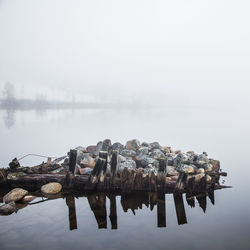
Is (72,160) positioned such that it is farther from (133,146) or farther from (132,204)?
(133,146)

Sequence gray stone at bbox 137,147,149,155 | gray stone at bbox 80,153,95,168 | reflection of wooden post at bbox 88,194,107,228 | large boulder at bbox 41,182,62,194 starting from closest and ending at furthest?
reflection of wooden post at bbox 88,194,107,228
large boulder at bbox 41,182,62,194
gray stone at bbox 80,153,95,168
gray stone at bbox 137,147,149,155

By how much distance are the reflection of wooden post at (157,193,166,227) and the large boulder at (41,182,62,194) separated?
15.4 feet

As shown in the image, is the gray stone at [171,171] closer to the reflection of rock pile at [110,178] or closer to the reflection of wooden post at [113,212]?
the reflection of rock pile at [110,178]

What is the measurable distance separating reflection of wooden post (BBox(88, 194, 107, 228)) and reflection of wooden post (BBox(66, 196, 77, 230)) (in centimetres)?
73

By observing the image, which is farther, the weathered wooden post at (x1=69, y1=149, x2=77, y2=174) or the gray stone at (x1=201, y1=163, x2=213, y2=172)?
the gray stone at (x1=201, y1=163, x2=213, y2=172)

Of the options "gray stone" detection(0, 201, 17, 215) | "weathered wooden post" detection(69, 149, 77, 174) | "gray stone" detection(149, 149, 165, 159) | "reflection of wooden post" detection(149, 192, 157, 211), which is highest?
"weathered wooden post" detection(69, 149, 77, 174)

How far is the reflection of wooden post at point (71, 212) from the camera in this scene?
7.77m

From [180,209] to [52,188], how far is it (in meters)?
5.85

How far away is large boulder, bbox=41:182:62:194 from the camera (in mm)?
10328

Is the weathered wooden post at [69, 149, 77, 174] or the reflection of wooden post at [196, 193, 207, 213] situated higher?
the weathered wooden post at [69, 149, 77, 174]

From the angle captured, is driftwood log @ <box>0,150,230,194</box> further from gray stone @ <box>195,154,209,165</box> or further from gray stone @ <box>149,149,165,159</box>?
gray stone @ <box>149,149,165,159</box>

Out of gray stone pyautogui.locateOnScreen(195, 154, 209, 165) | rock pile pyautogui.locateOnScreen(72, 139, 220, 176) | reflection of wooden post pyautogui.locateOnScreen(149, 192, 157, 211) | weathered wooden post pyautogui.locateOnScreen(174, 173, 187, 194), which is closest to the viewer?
reflection of wooden post pyautogui.locateOnScreen(149, 192, 157, 211)

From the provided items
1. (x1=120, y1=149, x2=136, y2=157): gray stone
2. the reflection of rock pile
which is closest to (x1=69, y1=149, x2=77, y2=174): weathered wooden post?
the reflection of rock pile

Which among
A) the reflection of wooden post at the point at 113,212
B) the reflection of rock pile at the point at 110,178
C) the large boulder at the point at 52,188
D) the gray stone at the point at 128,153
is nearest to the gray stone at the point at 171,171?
the reflection of rock pile at the point at 110,178
